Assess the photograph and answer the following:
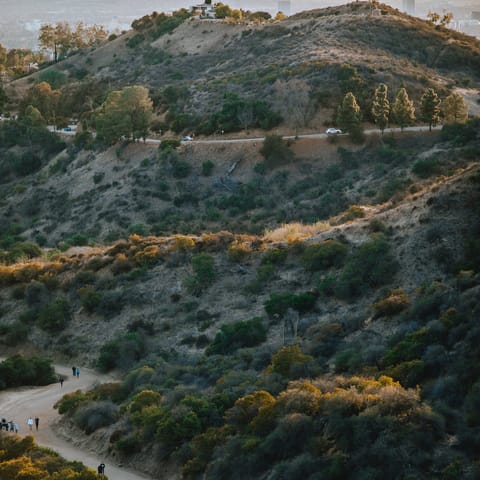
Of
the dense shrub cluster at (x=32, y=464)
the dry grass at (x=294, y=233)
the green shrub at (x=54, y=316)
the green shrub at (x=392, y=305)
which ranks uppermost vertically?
the dry grass at (x=294, y=233)

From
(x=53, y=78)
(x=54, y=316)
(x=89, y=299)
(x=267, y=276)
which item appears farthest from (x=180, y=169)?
(x=53, y=78)

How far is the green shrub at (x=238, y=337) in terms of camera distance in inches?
1409

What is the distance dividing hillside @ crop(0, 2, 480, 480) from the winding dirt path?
547 millimetres

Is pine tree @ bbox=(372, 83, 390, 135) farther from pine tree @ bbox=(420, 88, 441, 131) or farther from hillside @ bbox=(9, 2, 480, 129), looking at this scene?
hillside @ bbox=(9, 2, 480, 129)

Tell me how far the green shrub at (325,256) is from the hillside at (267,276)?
0.09 m

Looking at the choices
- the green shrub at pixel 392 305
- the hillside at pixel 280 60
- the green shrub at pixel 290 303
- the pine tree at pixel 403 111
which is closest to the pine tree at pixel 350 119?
the pine tree at pixel 403 111

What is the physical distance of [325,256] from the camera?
129 ft

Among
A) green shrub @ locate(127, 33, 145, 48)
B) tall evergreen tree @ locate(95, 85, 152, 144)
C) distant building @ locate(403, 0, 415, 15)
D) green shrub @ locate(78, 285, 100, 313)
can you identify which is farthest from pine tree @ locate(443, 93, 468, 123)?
distant building @ locate(403, 0, 415, 15)

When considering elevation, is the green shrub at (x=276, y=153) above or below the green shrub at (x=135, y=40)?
below

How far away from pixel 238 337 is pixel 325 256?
5.47m

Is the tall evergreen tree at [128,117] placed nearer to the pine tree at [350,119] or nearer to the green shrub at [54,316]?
the pine tree at [350,119]

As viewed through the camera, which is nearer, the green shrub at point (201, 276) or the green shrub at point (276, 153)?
the green shrub at point (201, 276)

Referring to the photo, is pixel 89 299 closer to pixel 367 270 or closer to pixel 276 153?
pixel 367 270

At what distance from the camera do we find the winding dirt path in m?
29.6
